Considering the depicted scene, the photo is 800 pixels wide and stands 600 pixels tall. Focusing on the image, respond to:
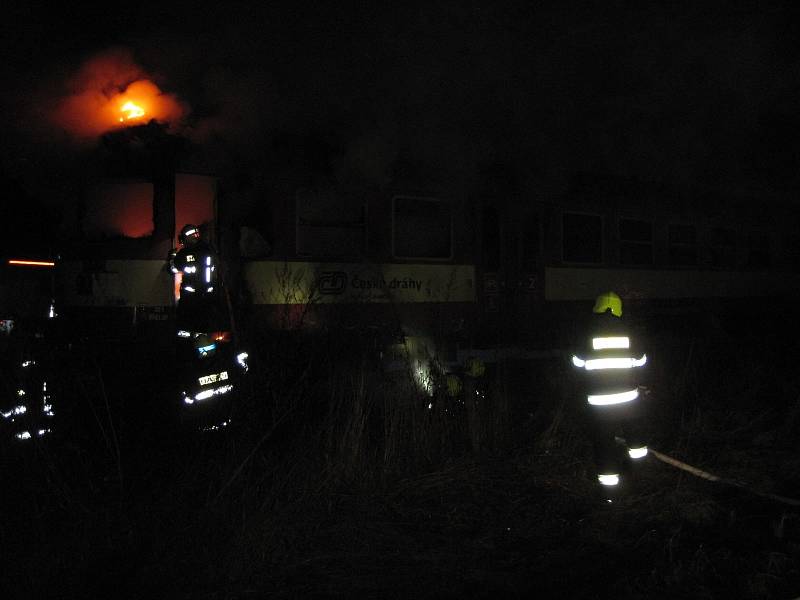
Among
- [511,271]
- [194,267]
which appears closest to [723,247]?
[511,271]

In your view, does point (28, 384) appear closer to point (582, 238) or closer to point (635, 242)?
point (582, 238)

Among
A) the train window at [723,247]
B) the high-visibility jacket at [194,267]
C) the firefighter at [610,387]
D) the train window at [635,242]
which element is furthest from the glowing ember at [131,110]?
the train window at [723,247]

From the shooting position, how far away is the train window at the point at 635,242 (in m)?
9.82

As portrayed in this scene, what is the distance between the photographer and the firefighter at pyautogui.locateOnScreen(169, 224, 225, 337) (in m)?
5.81

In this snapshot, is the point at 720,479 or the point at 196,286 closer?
the point at 720,479

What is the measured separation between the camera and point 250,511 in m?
3.50

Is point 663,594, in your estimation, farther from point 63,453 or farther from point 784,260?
point 784,260

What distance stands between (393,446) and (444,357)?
2.86m

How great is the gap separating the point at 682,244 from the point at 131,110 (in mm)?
8182

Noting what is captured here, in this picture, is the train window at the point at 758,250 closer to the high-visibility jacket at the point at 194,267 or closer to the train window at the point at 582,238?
the train window at the point at 582,238

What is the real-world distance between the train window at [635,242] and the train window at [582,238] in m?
0.47

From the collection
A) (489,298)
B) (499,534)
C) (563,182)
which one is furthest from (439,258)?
(499,534)

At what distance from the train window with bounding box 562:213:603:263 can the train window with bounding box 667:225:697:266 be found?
1.63 m

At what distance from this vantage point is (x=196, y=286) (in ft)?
19.4
